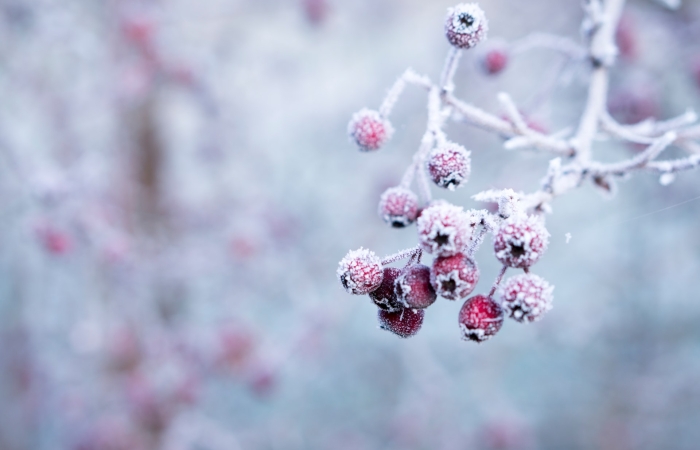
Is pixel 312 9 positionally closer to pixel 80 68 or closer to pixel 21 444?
pixel 80 68

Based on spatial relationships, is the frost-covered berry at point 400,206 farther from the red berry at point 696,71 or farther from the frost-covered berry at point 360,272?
the red berry at point 696,71

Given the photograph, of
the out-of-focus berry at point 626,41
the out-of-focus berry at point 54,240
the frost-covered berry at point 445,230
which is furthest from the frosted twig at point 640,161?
the out-of-focus berry at point 54,240

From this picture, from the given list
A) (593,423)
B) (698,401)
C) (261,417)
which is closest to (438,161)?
(698,401)

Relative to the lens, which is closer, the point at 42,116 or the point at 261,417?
the point at 42,116

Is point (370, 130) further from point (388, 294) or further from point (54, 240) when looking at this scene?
point (54, 240)

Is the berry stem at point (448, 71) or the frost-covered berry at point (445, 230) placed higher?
the berry stem at point (448, 71)

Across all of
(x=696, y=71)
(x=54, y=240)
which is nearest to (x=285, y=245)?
(x=54, y=240)
